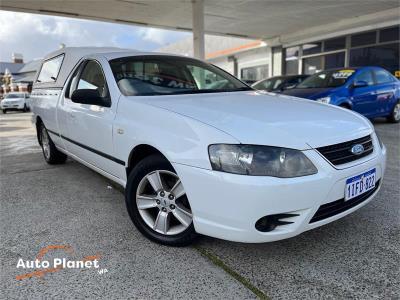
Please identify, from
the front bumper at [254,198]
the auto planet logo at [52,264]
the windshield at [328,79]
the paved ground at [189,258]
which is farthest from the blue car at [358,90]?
the auto planet logo at [52,264]

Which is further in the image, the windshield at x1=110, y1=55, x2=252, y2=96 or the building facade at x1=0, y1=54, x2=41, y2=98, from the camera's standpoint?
the building facade at x1=0, y1=54, x2=41, y2=98

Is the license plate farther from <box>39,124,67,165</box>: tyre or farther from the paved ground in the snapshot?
<box>39,124,67,165</box>: tyre

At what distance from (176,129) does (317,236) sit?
1.38 metres

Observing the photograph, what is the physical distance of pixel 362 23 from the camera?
541 inches

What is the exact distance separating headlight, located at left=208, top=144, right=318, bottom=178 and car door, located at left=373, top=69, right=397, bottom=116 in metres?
6.65

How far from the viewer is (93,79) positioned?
347 centimetres

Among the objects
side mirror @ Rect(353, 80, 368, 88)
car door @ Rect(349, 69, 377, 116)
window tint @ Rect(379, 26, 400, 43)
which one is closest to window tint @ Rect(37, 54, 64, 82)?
car door @ Rect(349, 69, 377, 116)

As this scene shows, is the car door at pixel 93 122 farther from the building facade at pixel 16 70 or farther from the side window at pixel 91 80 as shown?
the building facade at pixel 16 70

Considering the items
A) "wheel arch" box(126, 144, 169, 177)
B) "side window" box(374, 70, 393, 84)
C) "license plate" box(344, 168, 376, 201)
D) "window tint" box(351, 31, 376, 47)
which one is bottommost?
"license plate" box(344, 168, 376, 201)

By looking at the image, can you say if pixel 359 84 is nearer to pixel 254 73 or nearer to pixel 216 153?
pixel 216 153

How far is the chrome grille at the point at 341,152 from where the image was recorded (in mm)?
2145

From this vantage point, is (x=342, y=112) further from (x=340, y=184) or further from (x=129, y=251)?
(x=129, y=251)

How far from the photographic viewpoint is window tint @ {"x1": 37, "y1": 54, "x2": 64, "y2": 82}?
4574 millimetres

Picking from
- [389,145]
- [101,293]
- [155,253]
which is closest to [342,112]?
[155,253]
